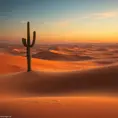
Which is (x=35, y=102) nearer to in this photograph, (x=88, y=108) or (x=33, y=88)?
(x=88, y=108)

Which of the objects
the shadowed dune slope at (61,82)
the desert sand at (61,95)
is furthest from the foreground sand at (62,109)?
the shadowed dune slope at (61,82)

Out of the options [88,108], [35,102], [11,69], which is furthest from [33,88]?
[11,69]

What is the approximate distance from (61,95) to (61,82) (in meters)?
2.22

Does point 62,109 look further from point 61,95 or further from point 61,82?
point 61,82

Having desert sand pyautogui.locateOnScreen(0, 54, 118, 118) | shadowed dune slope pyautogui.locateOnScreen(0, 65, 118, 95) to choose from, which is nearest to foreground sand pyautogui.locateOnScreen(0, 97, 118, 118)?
desert sand pyautogui.locateOnScreen(0, 54, 118, 118)

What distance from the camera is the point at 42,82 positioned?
1275 centimetres

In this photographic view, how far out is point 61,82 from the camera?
12.4 meters

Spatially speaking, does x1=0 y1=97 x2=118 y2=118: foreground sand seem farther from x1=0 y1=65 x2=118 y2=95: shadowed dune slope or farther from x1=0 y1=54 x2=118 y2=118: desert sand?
x1=0 y1=65 x2=118 y2=95: shadowed dune slope

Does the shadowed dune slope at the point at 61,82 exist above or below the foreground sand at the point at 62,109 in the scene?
above

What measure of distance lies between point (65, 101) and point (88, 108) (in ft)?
3.68

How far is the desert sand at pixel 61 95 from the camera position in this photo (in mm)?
6703

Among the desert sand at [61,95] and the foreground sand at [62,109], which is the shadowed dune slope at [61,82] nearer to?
the desert sand at [61,95]

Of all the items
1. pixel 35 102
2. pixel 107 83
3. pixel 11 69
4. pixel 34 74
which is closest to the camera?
pixel 35 102

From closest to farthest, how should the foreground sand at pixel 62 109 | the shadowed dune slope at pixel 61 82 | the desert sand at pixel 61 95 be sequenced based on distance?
the foreground sand at pixel 62 109
the desert sand at pixel 61 95
the shadowed dune slope at pixel 61 82
